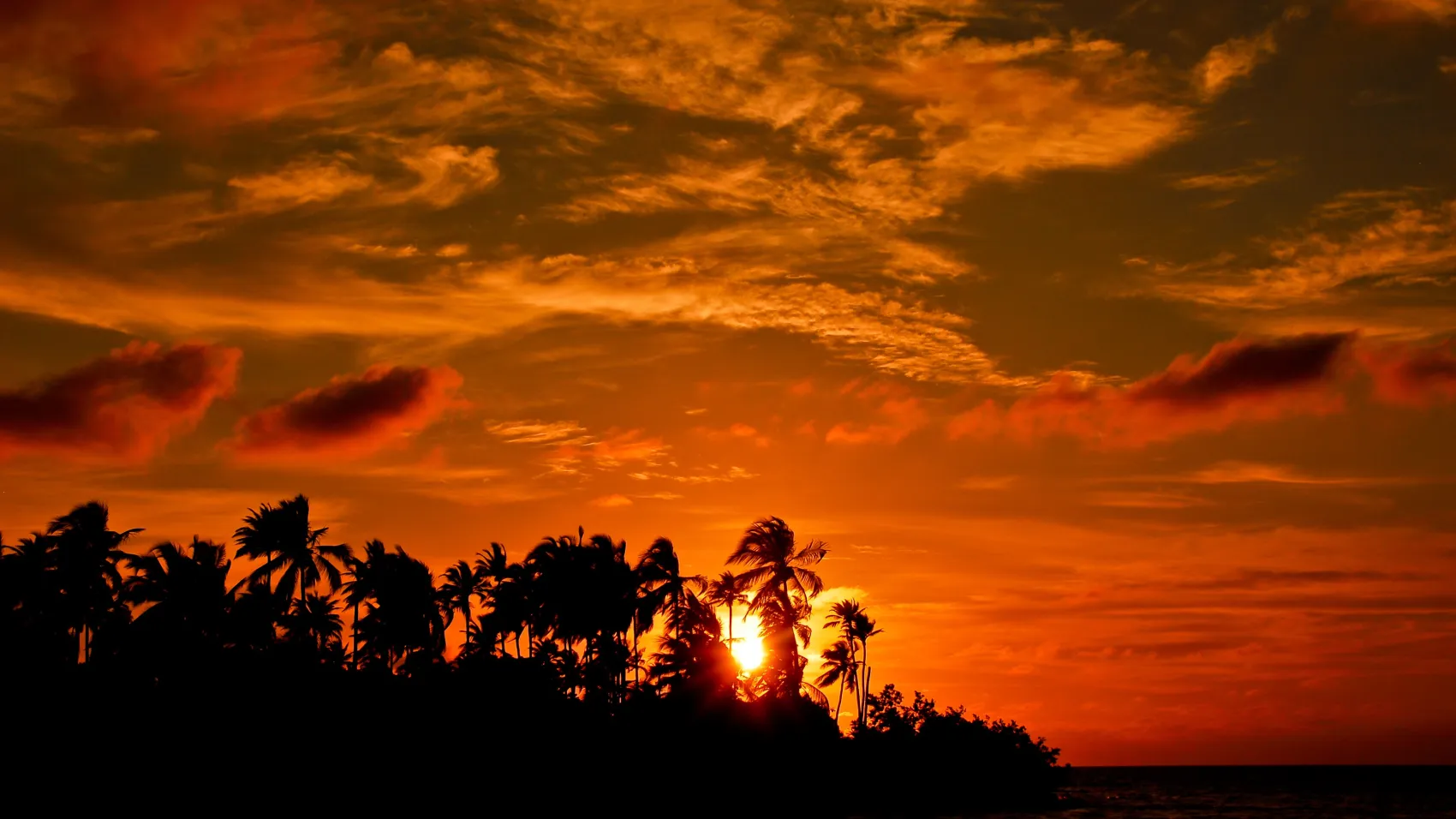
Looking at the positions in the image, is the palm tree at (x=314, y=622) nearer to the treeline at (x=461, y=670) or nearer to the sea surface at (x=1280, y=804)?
the treeline at (x=461, y=670)

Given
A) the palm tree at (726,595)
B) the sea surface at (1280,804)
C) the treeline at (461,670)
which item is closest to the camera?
the treeline at (461,670)

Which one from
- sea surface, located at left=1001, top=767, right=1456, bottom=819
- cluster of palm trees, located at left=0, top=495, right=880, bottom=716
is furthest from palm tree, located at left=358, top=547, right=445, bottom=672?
sea surface, located at left=1001, top=767, right=1456, bottom=819

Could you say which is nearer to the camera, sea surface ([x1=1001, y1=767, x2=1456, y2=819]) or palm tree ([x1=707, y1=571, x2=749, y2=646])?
palm tree ([x1=707, y1=571, x2=749, y2=646])

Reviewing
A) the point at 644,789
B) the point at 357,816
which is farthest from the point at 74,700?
the point at 644,789

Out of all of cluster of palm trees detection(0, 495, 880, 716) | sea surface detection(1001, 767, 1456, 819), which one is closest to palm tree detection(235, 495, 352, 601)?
cluster of palm trees detection(0, 495, 880, 716)

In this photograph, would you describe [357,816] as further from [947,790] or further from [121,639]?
[947,790]

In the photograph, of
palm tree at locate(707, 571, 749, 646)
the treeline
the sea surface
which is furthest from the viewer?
the sea surface

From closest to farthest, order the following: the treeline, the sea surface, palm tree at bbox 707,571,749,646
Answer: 1. the treeline
2. palm tree at bbox 707,571,749,646
3. the sea surface

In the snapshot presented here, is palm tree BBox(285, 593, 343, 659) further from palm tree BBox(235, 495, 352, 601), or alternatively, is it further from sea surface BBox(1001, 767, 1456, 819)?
sea surface BBox(1001, 767, 1456, 819)

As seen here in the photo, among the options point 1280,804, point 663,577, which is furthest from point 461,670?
point 1280,804

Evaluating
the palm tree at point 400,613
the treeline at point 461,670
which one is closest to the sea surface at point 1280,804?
the treeline at point 461,670

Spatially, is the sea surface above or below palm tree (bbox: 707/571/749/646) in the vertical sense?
below

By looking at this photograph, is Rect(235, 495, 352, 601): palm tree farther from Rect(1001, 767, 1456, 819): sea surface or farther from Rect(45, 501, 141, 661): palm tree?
Rect(1001, 767, 1456, 819): sea surface

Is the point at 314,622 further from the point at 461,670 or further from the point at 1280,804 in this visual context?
the point at 1280,804
